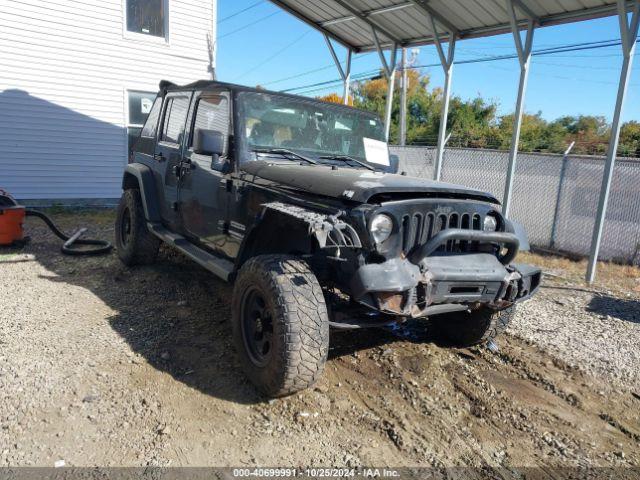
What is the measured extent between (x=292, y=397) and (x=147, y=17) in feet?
35.1

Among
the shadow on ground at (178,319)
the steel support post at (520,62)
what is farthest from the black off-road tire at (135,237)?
the steel support post at (520,62)

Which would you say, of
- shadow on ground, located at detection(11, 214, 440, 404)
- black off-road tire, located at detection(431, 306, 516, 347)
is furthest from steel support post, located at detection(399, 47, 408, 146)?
black off-road tire, located at detection(431, 306, 516, 347)

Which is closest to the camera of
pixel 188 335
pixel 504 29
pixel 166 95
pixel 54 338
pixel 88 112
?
pixel 54 338

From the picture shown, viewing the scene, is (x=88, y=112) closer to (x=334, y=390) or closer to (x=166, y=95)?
(x=166, y=95)

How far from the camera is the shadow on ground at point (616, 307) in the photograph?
5532mm

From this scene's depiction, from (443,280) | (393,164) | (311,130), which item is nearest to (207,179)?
(311,130)

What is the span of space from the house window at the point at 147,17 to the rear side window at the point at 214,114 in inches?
302

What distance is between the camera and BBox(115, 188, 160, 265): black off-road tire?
5816 mm

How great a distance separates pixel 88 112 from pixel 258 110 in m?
8.14

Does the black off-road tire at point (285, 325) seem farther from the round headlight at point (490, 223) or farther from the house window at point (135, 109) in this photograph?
the house window at point (135, 109)

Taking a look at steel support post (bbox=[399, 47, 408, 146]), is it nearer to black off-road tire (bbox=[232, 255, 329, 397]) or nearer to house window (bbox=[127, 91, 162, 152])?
house window (bbox=[127, 91, 162, 152])

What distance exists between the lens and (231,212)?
4.06m

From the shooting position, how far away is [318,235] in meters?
2.81

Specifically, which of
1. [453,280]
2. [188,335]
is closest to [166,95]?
[188,335]
